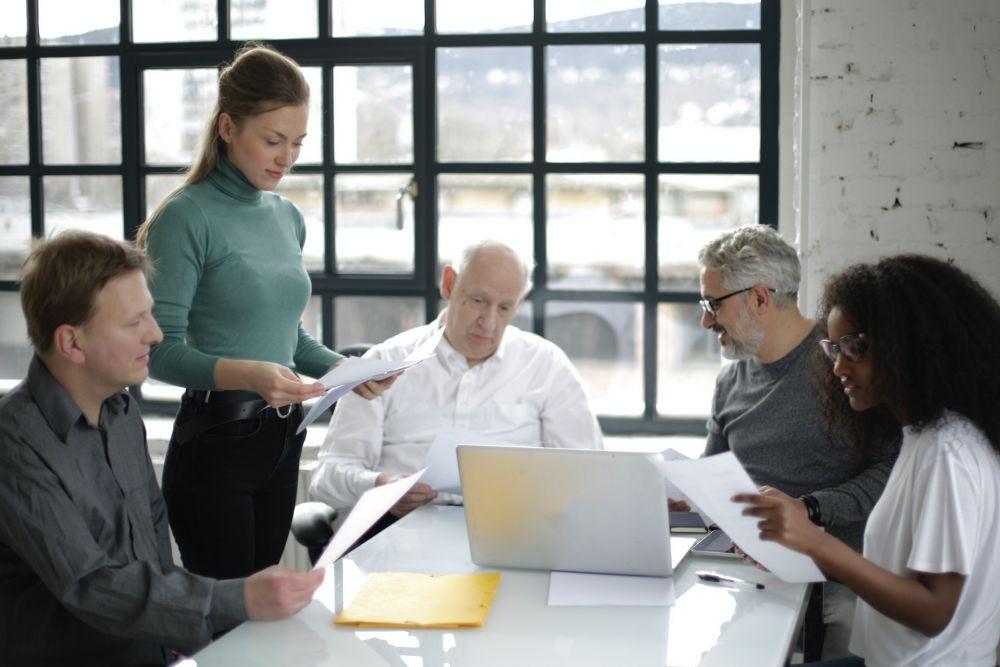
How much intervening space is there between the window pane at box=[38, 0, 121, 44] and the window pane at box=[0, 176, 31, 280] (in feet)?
1.71

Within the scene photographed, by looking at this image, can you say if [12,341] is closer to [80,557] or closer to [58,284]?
[58,284]

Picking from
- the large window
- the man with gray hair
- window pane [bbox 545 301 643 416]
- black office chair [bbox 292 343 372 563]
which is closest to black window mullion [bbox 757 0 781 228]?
the large window

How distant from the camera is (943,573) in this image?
1581mm

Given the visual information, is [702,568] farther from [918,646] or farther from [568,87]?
[568,87]

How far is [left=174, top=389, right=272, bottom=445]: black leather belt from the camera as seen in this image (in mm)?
2275

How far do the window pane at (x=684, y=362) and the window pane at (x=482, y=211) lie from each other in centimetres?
51

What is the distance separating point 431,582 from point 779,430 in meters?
0.95

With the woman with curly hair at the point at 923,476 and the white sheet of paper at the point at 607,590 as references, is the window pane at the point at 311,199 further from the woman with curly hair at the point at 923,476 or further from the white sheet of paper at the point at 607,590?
the woman with curly hair at the point at 923,476

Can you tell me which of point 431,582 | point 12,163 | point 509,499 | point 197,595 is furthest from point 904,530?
point 12,163

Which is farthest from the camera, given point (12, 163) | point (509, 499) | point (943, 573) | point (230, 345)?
point (12, 163)

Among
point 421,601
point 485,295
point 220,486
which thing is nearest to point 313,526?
point 220,486

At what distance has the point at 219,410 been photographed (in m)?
2.28

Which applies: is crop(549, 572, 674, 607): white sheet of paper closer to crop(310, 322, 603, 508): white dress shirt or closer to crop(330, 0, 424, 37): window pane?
crop(310, 322, 603, 508): white dress shirt

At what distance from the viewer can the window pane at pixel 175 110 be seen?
3775 mm
